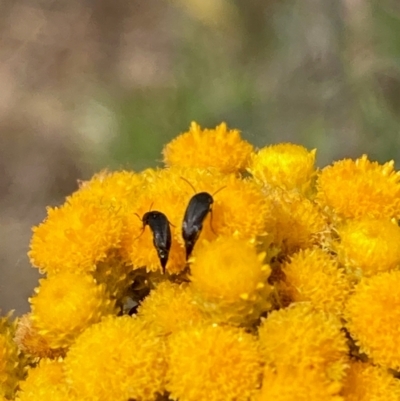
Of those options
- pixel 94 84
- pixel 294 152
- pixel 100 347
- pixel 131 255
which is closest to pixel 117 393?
pixel 100 347

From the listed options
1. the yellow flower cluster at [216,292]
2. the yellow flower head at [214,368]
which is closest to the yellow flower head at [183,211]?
the yellow flower cluster at [216,292]

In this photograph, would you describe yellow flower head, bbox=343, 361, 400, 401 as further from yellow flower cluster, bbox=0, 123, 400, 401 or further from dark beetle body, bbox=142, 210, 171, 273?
dark beetle body, bbox=142, 210, 171, 273

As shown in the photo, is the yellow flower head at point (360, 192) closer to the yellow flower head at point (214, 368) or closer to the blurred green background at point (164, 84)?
the yellow flower head at point (214, 368)

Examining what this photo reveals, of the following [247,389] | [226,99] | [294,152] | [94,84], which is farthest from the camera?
[94,84]

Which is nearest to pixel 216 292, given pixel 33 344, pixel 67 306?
pixel 67 306

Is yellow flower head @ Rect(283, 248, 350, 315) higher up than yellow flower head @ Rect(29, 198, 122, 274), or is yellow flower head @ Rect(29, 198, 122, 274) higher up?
yellow flower head @ Rect(29, 198, 122, 274)

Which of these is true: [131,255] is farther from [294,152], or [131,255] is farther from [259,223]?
[294,152]

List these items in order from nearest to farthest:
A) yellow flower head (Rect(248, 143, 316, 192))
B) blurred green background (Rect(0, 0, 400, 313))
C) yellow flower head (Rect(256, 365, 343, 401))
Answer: yellow flower head (Rect(256, 365, 343, 401)), yellow flower head (Rect(248, 143, 316, 192)), blurred green background (Rect(0, 0, 400, 313))

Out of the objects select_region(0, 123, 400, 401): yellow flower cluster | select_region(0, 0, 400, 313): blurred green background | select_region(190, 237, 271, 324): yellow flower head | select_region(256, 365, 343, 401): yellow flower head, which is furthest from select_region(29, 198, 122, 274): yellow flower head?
select_region(0, 0, 400, 313): blurred green background
